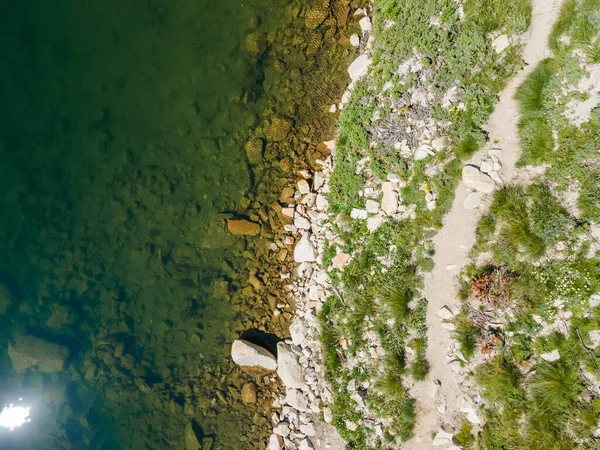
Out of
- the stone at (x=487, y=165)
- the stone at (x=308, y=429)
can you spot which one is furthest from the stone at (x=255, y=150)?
the stone at (x=308, y=429)

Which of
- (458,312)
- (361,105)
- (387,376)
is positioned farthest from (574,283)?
(361,105)

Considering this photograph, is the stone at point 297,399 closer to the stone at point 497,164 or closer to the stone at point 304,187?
the stone at point 304,187

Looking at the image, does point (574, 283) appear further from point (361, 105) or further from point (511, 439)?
point (361, 105)

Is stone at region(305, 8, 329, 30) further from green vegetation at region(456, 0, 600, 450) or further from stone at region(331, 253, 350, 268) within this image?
stone at region(331, 253, 350, 268)

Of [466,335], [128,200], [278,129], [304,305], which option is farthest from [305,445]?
[128,200]

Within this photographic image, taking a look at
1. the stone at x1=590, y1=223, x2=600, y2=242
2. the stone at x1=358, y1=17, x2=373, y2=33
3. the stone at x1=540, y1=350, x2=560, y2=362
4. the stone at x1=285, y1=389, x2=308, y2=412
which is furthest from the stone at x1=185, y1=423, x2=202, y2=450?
the stone at x1=358, y1=17, x2=373, y2=33

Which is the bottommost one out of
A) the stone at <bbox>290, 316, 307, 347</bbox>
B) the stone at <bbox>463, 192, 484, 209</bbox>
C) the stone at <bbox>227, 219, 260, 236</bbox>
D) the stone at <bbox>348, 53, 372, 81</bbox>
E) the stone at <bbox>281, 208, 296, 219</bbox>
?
the stone at <bbox>290, 316, 307, 347</bbox>
